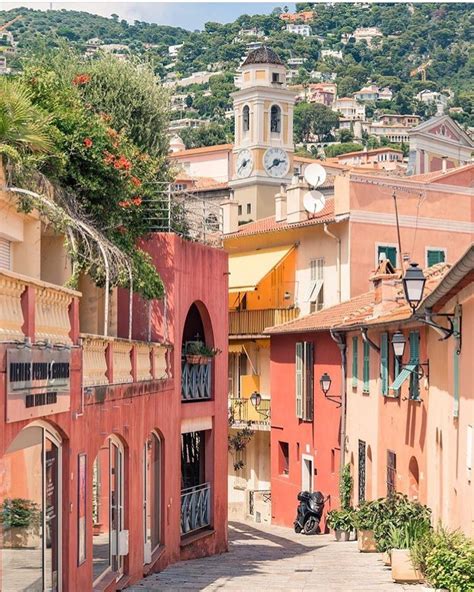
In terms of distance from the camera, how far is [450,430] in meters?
21.5

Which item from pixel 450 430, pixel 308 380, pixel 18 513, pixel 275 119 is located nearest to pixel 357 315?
pixel 308 380

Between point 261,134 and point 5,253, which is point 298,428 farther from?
point 261,134

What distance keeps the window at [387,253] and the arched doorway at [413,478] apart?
1697 centimetres

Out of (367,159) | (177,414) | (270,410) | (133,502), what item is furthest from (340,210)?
(367,159)

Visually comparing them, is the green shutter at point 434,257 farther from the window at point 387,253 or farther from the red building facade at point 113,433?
the red building facade at point 113,433

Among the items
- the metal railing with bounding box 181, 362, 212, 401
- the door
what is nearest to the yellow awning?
the door

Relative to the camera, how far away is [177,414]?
86.7 feet

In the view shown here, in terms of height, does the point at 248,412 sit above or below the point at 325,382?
below

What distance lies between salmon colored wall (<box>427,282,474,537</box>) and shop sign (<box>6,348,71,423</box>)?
567 cm

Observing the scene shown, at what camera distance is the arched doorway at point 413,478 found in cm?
2643

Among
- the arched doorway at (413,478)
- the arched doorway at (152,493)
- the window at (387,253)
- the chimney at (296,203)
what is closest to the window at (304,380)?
the window at (387,253)

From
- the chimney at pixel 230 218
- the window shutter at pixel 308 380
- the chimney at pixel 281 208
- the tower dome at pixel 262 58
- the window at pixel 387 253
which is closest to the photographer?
the window shutter at pixel 308 380

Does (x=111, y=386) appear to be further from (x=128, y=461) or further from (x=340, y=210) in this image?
(x=340, y=210)

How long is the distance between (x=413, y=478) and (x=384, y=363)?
3450mm
